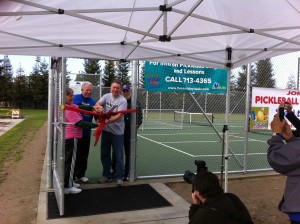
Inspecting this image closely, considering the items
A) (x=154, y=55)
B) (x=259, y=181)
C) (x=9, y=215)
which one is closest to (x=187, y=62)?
(x=154, y=55)

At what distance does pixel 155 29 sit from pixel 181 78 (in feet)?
8.82

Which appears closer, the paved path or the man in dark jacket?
the man in dark jacket

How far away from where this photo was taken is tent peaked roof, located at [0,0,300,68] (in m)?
3.69

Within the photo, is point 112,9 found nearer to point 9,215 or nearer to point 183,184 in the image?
point 9,215

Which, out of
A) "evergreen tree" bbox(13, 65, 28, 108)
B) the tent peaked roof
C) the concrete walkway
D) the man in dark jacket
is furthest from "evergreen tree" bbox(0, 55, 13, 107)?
the concrete walkway

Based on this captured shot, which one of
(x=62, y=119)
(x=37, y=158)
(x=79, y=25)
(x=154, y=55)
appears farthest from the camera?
(x=37, y=158)

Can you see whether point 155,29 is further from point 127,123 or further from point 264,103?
point 264,103

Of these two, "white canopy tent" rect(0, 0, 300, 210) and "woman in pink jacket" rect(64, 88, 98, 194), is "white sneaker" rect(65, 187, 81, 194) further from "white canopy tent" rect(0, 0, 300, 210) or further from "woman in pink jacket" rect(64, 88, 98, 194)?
"white canopy tent" rect(0, 0, 300, 210)

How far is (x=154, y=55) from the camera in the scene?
5.98m

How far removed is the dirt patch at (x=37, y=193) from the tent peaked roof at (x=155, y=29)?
2507mm

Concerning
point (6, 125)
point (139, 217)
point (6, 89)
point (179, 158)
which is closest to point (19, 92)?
point (6, 89)

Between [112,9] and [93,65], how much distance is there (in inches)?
2145

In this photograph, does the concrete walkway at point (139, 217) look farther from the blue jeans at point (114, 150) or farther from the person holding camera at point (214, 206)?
the person holding camera at point (214, 206)

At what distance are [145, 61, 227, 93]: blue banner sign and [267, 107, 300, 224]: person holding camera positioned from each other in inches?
169
